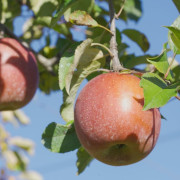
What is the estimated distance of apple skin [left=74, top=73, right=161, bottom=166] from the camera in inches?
37.9

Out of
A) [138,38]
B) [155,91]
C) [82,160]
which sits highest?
[155,91]

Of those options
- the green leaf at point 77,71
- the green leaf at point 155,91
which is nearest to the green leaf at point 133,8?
the green leaf at point 77,71

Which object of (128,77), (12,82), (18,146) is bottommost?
(18,146)

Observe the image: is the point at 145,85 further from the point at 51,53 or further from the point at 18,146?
the point at 18,146

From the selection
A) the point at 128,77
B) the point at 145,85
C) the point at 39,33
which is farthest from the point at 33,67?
the point at 39,33

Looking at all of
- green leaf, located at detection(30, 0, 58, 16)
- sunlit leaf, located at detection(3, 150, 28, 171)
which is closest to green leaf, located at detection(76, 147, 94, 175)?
green leaf, located at detection(30, 0, 58, 16)

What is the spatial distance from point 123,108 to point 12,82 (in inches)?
20.3

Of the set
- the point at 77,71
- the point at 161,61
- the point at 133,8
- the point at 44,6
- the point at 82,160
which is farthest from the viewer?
the point at 133,8

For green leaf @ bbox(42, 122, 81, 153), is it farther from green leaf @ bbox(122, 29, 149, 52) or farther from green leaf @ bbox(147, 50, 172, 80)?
green leaf @ bbox(122, 29, 149, 52)

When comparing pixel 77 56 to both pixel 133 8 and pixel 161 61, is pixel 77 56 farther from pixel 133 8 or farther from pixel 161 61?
pixel 133 8

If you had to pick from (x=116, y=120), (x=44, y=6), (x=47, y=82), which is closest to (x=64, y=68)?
(x=116, y=120)

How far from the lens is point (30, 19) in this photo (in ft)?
7.39

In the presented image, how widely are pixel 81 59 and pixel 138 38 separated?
449 millimetres

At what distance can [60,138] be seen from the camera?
47.9 inches
